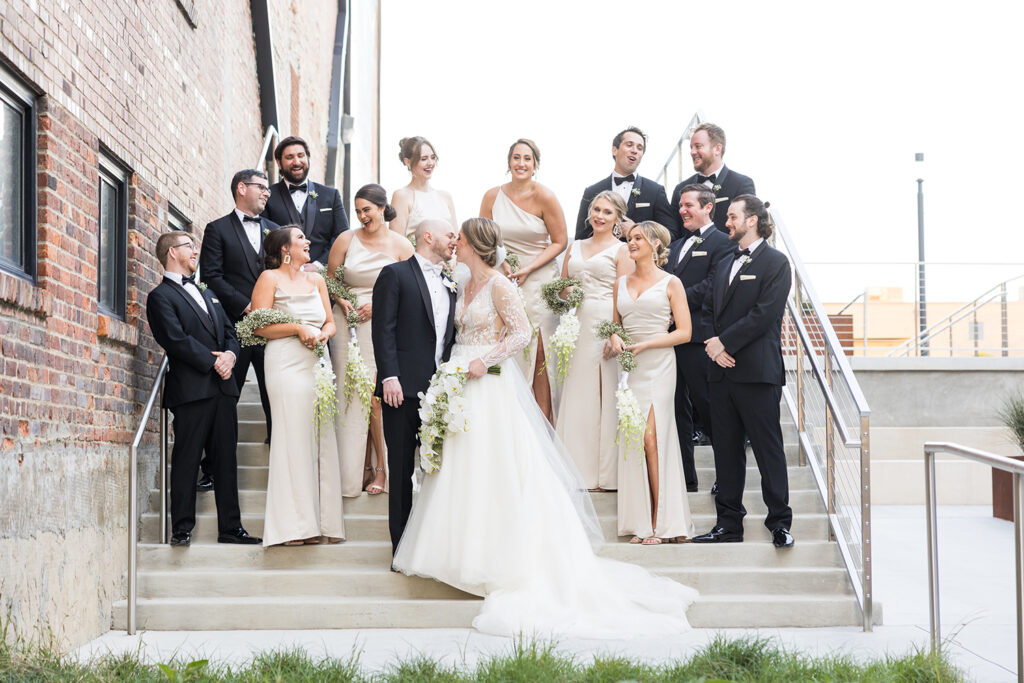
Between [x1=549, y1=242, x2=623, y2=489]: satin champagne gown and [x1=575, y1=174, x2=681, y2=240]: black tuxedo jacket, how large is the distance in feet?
2.70

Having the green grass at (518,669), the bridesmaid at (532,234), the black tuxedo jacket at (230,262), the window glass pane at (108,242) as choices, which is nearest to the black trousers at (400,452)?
the bridesmaid at (532,234)

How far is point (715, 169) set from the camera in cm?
801

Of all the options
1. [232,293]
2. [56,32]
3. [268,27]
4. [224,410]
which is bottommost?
[224,410]

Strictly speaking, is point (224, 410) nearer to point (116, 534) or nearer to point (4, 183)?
point (116, 534)

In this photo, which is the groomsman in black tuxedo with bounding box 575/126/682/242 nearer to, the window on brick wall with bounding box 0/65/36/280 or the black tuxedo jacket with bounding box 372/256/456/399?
the black tuxedo jacket with bounding box 372/256/456/399

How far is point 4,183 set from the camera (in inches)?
209

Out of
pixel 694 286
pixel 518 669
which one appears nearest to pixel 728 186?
pixel 694 286

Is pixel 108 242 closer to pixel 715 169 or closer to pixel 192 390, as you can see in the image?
pixel 192 390

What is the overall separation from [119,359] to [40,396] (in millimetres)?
1341

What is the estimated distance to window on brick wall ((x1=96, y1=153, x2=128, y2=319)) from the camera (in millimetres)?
6793

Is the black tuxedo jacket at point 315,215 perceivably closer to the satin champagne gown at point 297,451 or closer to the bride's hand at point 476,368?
the satin champagne gown at point 297,451

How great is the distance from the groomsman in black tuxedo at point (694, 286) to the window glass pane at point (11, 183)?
411 cm

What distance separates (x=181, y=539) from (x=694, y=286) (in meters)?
3.72

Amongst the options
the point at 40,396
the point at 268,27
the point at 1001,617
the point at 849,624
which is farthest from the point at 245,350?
the point at 268,27
